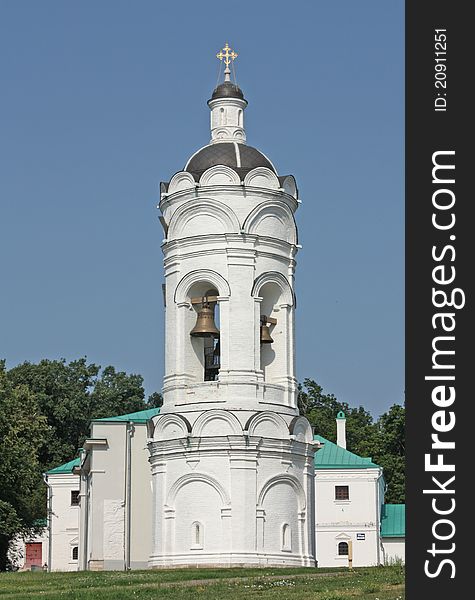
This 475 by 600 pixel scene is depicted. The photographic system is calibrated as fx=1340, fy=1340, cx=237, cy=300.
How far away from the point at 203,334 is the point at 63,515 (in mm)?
27267

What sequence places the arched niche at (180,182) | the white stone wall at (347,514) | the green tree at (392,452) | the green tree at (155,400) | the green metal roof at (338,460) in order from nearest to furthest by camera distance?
the arched niche at (180,182)
the white stone wall at (347,514)
the green metal roof at (338,460)
the green tree at (392,452)
the green tree at (155,400)

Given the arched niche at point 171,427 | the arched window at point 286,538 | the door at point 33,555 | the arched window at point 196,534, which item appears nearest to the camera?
the arched window at point 196,534

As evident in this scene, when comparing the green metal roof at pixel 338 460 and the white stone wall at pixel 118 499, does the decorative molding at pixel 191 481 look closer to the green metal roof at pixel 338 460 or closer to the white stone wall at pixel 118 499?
the white stone wall at pixel 118 499

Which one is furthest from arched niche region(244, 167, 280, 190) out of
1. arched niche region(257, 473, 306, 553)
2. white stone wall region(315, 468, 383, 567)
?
white stone wall region(315, 468, 383, 567)

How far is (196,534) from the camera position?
3616 centimetres

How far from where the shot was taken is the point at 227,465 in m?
35.9

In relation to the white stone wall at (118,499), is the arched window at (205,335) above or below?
above

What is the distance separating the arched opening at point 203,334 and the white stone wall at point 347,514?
20.4 m

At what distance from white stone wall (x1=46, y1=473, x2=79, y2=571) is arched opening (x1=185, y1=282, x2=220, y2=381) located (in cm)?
2538

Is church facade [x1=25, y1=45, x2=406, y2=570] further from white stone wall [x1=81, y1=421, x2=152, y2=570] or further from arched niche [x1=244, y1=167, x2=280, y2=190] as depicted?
white stone wall [x1=81, y1=421, x2=152, y2=570]

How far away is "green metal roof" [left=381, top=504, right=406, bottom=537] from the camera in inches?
2261

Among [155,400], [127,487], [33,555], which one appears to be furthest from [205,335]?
[155,400]

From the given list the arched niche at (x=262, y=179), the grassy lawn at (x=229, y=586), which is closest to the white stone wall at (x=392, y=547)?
the arched niche at (x=262, y=179)

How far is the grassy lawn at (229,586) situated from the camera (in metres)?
22.8
